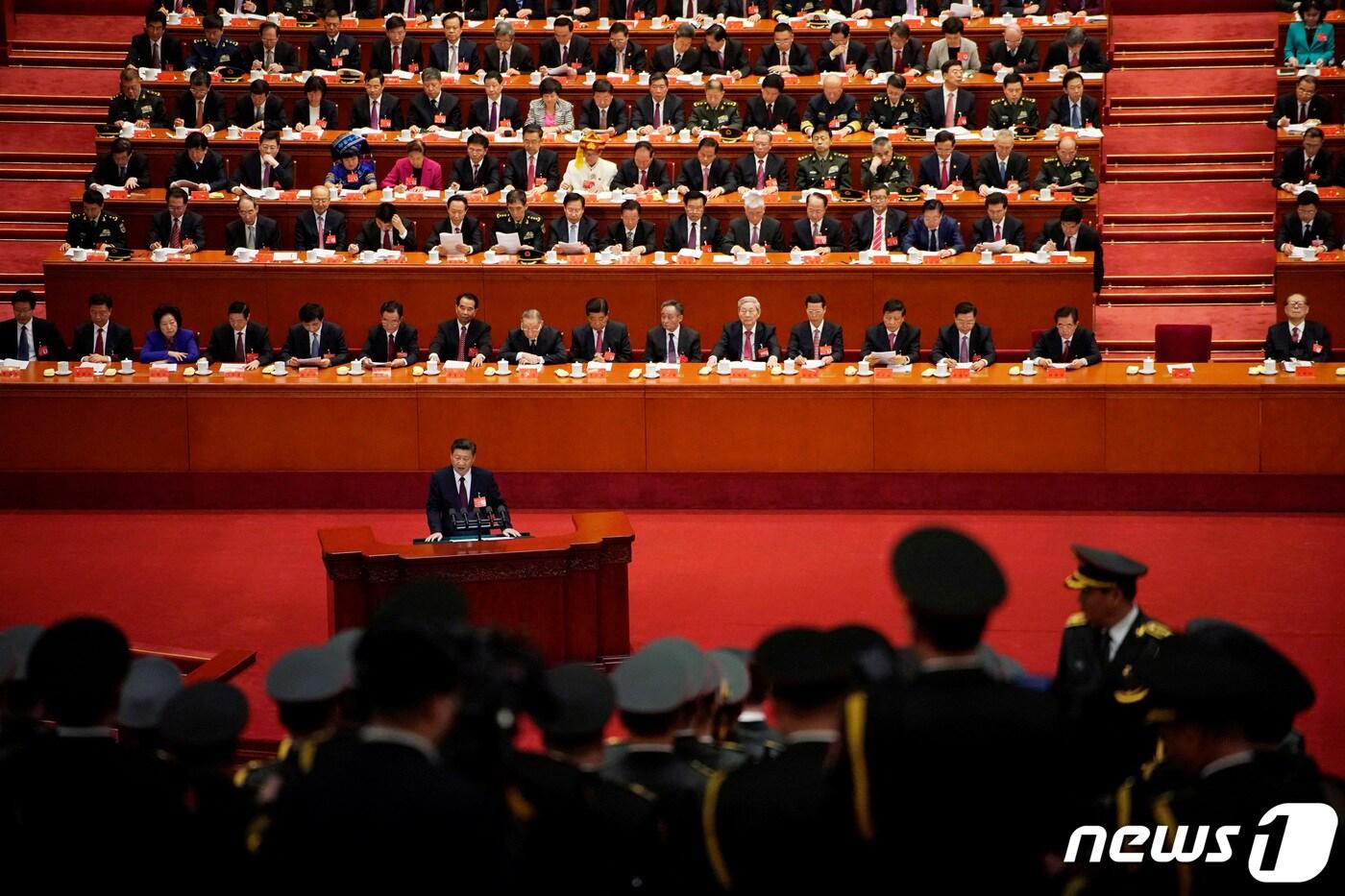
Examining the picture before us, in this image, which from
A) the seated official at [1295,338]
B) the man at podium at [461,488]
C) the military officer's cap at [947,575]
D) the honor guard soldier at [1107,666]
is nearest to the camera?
the military officer's cap at [947,575]

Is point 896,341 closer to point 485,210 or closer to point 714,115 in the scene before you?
point 714,115

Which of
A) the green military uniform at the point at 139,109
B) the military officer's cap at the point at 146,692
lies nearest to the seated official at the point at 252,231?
the green military uniform at the point at 139,109

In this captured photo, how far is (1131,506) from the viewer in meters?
9.02

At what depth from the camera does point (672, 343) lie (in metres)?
10.1

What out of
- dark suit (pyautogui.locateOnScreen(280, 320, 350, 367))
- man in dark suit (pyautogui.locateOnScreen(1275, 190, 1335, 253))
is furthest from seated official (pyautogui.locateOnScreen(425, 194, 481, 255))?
man in dark suit (pyautogui.locateOnScreen(1275, 190, 1335, 253))

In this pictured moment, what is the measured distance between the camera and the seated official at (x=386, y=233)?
36.8 feet

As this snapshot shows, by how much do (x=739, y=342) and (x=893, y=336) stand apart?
3.60ft

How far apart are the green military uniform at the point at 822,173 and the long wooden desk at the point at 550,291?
1147mm

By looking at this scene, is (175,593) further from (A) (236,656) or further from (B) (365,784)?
(B) (365,784)

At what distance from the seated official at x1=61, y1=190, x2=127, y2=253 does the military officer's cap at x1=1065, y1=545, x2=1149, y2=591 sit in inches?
371

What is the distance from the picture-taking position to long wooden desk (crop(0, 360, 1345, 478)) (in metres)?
8.99

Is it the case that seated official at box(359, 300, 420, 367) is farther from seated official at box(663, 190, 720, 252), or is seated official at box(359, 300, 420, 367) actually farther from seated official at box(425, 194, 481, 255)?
seated official at box(663, 190, 720, 252)

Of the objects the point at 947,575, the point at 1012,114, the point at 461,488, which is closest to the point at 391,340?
the point at 461,488

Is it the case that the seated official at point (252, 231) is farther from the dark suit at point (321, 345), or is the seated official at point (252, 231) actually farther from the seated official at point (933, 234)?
the seated official at point (933, 234)
